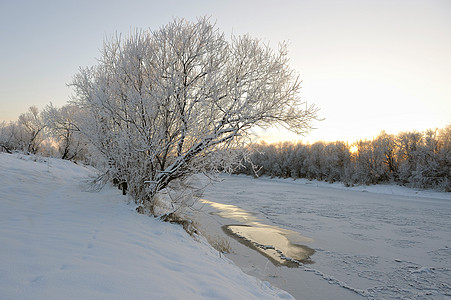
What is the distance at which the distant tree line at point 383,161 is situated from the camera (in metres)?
24.2

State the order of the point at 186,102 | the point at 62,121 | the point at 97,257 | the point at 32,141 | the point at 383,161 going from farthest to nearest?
the point at 32,141 < the point at 383,161 < the point at 62,121 < the point at 186,102 < the point at 97,257

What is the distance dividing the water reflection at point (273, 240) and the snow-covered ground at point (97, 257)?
2720mm

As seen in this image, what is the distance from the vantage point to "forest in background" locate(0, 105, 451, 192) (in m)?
24.3

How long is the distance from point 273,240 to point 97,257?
677 centimetres

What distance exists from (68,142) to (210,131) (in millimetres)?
26502

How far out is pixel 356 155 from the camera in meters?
35.9

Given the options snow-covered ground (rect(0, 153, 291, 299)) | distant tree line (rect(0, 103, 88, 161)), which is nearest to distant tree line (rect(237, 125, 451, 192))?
snow-covered ground (rect(0, 153, 291, 299))

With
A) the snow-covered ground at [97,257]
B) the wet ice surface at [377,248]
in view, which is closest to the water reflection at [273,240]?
the wet ice surface at [377,248]

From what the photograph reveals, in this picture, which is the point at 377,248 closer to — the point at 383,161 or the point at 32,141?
the point at 383,161

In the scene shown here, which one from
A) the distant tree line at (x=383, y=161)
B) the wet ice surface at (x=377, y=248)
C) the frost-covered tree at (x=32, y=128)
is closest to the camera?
the wet ice surface at (x=377, y=248)

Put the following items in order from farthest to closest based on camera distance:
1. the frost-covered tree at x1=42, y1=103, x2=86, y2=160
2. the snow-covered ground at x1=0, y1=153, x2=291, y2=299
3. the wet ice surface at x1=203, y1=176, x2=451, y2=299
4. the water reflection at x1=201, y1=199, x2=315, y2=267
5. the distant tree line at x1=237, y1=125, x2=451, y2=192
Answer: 1. the distant tree line at x1=237, y1=125, x2=451, y2=192
2. the frost-covered tree at x1=42, y1=103, x2=86, y2=160
3. the water reflection at x1=201, y1=199, x2=315, y2=267
4. the wet ice surface at x1=203, y1=176, x2=451, y2=299
5. the snow-covered ground at x1=0, y1=153, x2=291, y2=299

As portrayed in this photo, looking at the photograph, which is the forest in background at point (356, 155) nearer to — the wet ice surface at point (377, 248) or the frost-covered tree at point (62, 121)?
the frost-covered tree at point (62, 121)

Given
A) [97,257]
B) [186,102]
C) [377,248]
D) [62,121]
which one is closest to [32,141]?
[62,121]

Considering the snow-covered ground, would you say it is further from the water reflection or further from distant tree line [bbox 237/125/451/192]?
distant tree line [bbox 237/125/451/192]
